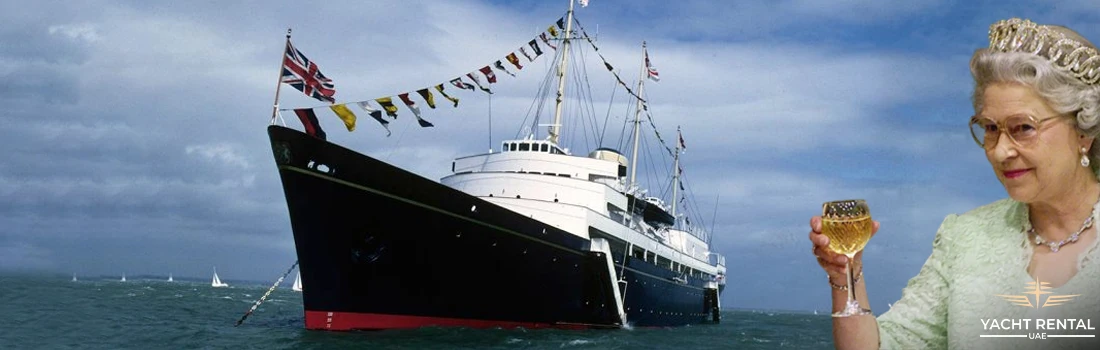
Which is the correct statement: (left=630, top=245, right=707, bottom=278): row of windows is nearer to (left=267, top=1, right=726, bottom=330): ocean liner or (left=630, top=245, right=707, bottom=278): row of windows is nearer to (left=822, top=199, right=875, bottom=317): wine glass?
(left=267, top=1, right=726, bottom=330): ocean liner

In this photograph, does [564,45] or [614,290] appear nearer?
[614,290]

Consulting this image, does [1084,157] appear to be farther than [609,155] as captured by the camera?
No

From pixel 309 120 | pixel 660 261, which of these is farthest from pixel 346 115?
pixel 660 261

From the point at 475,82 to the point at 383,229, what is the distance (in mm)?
Result: 6619

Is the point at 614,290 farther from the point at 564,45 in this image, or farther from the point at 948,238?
the point at 948,238

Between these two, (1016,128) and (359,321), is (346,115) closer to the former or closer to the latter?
(359,321)

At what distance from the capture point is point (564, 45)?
94.9ft

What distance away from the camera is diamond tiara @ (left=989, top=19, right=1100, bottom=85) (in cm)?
154

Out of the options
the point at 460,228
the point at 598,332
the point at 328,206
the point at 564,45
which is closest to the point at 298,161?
the point at 328,206

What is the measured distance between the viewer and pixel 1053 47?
1.56 metres

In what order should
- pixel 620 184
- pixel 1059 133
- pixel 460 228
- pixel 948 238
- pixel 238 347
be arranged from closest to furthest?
pixel 1059 133, pixel 948 238, pixel 238 347, pixel 460 228, pixel 620 184

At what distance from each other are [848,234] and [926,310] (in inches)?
9.6

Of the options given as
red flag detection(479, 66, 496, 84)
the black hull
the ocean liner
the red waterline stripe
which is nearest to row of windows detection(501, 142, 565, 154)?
the ocean liner

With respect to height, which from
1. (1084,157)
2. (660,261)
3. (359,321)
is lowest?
(359,321)
